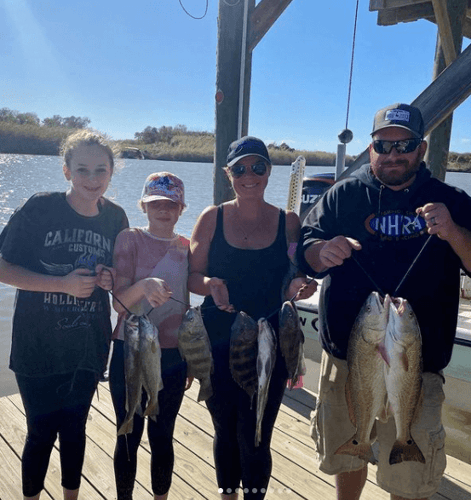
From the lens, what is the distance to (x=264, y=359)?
7.73 feet

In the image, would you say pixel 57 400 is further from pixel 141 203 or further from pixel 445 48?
pixel 445 48

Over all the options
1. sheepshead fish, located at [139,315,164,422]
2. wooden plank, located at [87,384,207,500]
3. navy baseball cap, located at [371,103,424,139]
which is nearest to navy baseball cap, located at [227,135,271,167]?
navy baseball cap, located at [371,103,424,139]

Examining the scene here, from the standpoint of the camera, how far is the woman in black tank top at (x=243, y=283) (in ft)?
8.23

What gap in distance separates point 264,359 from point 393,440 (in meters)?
0.81

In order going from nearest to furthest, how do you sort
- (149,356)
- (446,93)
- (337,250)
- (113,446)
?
1. (337,250)
2. (149,356)
3. (446,93)
4. (113,446)

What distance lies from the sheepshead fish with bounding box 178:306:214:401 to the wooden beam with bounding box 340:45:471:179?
223 cm

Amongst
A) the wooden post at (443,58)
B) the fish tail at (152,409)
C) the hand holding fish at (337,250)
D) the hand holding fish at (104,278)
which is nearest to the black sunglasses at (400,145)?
the hand holding fish at (337,250)

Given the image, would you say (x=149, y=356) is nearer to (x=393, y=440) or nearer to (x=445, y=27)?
(x=393, y=440)

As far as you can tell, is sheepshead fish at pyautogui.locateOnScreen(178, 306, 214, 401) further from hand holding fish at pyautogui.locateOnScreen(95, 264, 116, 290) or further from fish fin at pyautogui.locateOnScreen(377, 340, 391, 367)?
fish fin at pyautogui.locateOnScreen(377, 340, 391, 367)

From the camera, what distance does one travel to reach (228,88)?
4539 mm

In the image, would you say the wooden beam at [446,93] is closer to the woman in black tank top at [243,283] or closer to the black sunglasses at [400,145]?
the black sunglasses at [400,145]

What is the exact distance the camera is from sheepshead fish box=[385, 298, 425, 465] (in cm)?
195

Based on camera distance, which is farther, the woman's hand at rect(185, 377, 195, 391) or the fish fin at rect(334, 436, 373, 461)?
the woman's hand at rect(185, 377, 195, 391)

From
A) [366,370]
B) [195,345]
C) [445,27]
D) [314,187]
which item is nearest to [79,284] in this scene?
[195,345]
